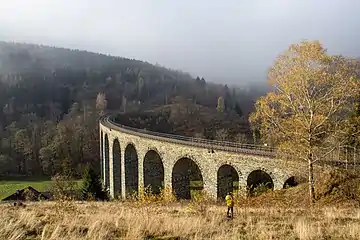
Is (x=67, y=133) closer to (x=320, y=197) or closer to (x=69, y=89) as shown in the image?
(x=320, y=197)

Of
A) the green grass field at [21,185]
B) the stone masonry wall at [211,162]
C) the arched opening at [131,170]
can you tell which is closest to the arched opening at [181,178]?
the stone masonry wall at [211,162]

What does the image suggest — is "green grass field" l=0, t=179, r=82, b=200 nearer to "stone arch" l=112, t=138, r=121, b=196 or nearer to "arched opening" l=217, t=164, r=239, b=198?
"stone arch" l=112, t=138, r=121, b=196

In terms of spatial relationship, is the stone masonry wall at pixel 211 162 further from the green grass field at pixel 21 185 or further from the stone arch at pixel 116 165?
the green grass field at pixel 21 185

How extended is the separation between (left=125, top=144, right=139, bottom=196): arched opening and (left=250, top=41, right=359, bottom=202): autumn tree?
Result: 27.7m

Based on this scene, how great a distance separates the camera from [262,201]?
20.1 metres

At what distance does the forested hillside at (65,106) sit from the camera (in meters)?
79.0

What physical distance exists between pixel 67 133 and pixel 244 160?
66217mm

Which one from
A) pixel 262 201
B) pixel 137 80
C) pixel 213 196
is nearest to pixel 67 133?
pixel 213 196

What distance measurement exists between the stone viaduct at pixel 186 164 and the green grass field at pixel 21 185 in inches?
751

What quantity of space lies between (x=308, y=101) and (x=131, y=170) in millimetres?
30846

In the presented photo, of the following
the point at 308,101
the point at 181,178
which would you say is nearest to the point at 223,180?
the point at 181,178

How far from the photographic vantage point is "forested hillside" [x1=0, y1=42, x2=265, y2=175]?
7900 cm

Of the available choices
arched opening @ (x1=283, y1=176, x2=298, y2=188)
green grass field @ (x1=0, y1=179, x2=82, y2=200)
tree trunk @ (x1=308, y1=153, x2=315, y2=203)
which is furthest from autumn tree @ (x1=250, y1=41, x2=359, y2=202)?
green grass field @ (x1=0, y1=179, x2=82, y2=200)

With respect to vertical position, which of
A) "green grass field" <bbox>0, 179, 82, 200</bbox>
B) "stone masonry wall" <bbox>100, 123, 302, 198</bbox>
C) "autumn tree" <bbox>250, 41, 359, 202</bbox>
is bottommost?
"green grass field" <bbox>0, 179, 82, 200</bbox>
